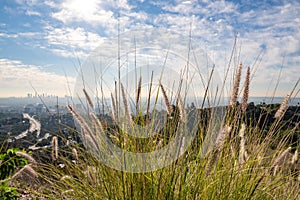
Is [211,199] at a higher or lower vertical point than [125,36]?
lower

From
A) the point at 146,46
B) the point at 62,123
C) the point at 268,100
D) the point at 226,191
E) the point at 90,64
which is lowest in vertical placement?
the point at 226,191

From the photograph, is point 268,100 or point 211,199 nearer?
point 211,199

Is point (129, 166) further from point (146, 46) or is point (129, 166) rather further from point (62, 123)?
point (146, 46)

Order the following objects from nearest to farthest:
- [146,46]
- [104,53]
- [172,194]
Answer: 1. [172,194]
2. [104,53]
3. [146,46]

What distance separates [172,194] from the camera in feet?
5.76

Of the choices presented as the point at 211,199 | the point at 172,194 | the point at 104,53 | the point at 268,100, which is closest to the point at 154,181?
the point at 172,194

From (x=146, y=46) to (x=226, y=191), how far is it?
1602 millimetres

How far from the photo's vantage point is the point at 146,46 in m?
2.70

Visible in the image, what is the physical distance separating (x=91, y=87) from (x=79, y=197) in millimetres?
994

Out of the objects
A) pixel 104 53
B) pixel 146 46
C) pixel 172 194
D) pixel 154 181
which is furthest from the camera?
pixel 146 46

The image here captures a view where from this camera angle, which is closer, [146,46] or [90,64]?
[90,64]

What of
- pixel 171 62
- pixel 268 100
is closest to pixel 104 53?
pixel 171 62

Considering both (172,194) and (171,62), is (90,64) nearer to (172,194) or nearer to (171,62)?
(171,62)

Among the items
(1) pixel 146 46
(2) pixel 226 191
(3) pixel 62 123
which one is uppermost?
(1) pixel 146 46
